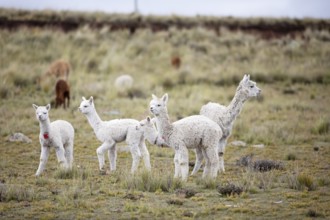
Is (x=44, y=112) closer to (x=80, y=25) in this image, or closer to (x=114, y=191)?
(x=114, y=191)

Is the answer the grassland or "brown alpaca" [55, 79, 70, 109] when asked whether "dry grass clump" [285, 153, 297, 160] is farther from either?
"brown alpaca" [55, 79, 70, 109]

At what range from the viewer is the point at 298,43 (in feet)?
127

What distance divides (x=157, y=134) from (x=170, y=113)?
30.1ft

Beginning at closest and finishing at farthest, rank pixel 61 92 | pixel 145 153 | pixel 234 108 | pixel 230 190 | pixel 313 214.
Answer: pixel 313 214
pixel 230 190
pixel 145 153
pixel 234 108
pixel 61 92

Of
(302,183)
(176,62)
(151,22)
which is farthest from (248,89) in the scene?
(151,22)

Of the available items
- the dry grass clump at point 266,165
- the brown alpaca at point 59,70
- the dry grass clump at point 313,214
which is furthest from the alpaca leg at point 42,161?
the brown alpaca at point 59,70

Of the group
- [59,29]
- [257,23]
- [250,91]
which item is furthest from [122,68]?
[250,91]

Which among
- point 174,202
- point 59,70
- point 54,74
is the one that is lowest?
point 174,202

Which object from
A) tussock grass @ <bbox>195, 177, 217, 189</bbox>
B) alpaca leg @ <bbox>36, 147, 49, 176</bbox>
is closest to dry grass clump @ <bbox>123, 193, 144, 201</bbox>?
tussock grass @ <bbox>195, 177, 217, 189</bbox>

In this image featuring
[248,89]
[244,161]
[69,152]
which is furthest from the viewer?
[244,161]

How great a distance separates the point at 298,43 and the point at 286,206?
30.8 m

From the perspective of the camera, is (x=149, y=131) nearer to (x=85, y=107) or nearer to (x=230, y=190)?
(x=85, y=107)

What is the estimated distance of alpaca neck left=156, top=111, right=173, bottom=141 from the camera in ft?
36.9

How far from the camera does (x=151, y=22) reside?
43.1 meters
